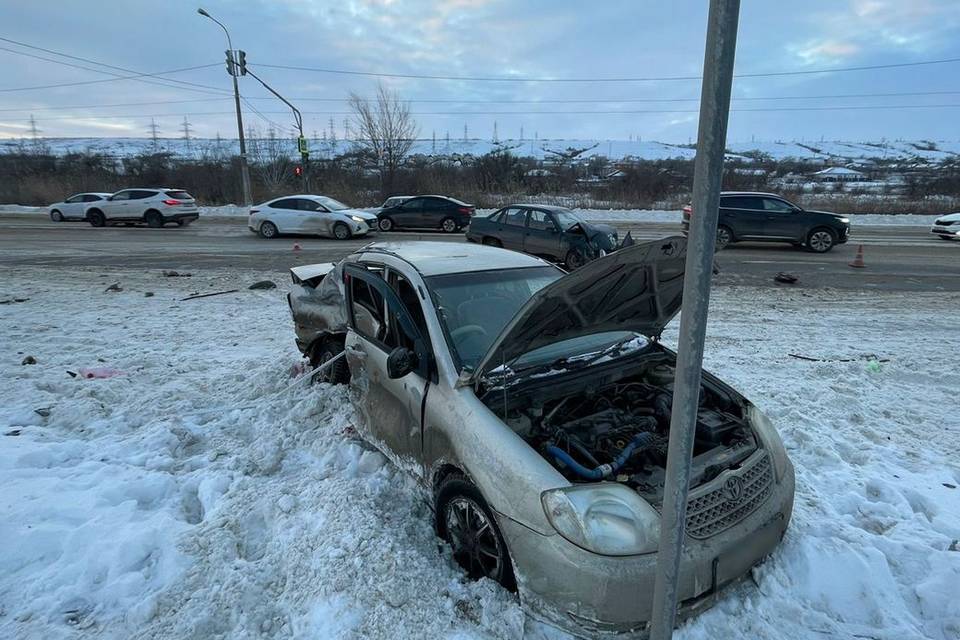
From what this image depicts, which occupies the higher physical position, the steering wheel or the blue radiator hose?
the steering wheel

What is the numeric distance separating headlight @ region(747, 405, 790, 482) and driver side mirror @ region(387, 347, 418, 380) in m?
2.05

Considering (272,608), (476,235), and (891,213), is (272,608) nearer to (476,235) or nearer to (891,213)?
(476,235)

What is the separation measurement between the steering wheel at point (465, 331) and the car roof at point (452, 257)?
54cm

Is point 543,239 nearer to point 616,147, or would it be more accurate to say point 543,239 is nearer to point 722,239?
point 722,239

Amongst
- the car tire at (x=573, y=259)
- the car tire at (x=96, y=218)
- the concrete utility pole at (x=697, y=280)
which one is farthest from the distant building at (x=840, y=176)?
the concrete utility pole at (x=697, y=280)

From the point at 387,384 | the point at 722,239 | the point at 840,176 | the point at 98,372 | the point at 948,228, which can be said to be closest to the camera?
the point at 387,384

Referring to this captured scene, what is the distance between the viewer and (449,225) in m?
22.5

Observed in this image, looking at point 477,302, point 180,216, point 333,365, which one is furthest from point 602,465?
point 180,216

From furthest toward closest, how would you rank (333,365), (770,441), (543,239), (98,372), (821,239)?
1. (821,239)
2. (543,239)
3. (98,372)
4. (333,365)
5. (770,441)

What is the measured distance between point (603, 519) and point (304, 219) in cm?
1886

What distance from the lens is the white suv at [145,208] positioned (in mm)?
23016

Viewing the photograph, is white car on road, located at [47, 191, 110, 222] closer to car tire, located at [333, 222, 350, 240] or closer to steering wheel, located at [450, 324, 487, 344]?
car tire, located at [333, 222, 350, 240]

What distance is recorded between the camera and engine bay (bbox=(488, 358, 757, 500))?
2682mm

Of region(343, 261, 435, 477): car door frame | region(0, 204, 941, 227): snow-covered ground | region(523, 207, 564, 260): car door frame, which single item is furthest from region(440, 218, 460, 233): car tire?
region(343, 261, 435, 477): car door frame
